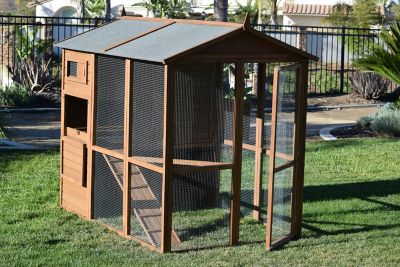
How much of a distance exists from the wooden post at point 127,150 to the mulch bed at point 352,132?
7.50 metres

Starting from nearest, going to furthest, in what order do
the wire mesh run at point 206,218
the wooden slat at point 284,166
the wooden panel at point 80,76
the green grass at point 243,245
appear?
the green grass at point 243,245, the wooden slat at point 284,166, the wire mesh run at point 206,218, the wooden panel at point 80,76

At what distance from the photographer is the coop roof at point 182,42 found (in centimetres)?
863

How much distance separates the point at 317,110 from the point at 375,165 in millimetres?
6357

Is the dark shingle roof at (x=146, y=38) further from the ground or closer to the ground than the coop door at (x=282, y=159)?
further from the ground

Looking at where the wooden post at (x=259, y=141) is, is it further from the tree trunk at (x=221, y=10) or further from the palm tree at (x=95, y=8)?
the palm tree at (x=95, y=8)

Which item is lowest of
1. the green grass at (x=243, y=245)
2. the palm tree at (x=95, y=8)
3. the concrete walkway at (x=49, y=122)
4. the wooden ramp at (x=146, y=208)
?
the green grass at (x=243, y=245)

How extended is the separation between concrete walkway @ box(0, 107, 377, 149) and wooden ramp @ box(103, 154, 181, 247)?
17.7 feet

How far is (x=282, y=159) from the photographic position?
9.49 metres

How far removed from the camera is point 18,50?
70.1ft

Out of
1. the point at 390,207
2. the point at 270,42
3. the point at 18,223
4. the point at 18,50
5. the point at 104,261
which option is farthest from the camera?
the point at 18,50

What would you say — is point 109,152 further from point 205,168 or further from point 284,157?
point 284,157

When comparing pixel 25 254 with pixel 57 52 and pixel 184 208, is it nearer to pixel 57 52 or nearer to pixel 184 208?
pixel 184 208

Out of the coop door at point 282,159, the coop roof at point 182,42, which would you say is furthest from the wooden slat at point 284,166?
the coop roof at point 182,42

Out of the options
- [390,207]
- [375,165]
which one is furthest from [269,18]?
[390,207]
